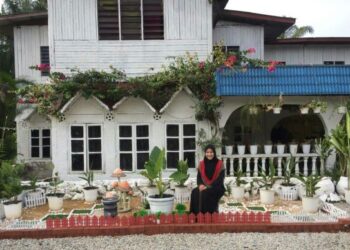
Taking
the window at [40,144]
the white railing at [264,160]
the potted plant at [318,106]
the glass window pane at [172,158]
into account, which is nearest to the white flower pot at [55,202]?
the glass window pane at [172,158]

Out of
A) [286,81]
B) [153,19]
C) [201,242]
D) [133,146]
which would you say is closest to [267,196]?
[201,242]

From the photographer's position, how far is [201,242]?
6.10m

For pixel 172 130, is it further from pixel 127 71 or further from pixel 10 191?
pixel 10 191

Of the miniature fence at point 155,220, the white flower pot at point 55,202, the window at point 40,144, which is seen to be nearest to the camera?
the miniature fence at point 155,220

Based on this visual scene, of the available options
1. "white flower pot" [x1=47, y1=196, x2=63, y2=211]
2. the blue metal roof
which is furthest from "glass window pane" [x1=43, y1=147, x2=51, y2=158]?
the blue metal roof

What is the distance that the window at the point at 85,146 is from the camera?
35.2ft

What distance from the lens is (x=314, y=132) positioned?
14.1m

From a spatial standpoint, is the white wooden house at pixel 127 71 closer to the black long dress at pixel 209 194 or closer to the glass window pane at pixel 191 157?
the glass window pane at pixel 191 157

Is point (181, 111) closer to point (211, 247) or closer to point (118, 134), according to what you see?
point (118, 134)

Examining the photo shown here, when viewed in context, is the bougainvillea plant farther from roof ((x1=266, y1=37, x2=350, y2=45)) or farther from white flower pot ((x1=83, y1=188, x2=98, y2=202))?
roof ((x1=266, y1=37, x2=350, y2=45))

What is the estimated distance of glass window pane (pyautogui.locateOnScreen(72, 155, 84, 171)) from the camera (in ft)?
35.3

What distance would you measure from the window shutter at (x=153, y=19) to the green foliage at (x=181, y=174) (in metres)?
4.41

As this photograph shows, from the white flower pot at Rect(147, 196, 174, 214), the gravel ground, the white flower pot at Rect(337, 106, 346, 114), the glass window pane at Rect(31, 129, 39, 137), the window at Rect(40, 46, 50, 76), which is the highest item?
the window at Rect(40, 46, 50, 76)

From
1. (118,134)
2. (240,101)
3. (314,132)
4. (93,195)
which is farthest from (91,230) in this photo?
(314,132)
